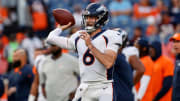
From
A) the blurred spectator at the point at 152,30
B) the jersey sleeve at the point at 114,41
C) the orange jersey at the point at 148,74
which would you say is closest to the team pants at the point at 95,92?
the jersey sleeve at the point at 114,41

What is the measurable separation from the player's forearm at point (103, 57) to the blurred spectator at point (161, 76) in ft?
8.54

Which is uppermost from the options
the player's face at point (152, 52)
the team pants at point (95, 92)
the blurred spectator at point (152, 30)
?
the team pants at point (95, 92)

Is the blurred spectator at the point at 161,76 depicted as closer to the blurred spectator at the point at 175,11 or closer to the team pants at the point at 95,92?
the team pants at the point at 95,92

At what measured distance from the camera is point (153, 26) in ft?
46.5

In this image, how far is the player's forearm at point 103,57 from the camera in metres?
4.89

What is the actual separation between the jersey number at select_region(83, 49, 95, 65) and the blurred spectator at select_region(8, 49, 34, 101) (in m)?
3.30

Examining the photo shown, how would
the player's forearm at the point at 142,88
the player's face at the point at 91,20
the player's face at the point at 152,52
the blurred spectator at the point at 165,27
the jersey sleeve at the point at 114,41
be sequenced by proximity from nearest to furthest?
the jersey sleeve at the point at 114,41 < the player's face at the point at 91,20 < the player's forearm at the point at 142,88 < the player's face at the point at 152,52 < the blurred spectator at the point at 165,27

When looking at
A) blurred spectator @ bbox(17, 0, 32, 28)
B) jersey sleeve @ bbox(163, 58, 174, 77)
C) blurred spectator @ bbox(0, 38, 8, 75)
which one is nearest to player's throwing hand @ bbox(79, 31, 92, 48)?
jersey sleeve @ bbox(163, 58, 174, 77)

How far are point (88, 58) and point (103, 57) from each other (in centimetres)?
28

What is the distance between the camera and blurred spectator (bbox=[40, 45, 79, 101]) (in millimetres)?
7418

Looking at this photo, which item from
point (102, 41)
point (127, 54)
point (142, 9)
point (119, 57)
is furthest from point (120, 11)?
point (102, 41)

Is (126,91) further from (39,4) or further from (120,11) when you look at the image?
(39,4)

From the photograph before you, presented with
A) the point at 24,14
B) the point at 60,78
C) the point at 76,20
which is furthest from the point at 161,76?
the point at 24,14

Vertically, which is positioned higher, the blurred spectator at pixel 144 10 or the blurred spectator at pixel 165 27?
the blurred spectator at pixel 144 10
